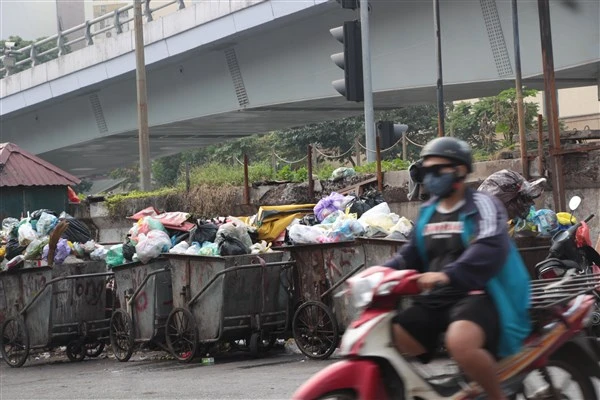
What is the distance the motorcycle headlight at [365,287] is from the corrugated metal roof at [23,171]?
16.8 meters

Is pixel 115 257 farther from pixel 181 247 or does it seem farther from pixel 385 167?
pixel 385 167

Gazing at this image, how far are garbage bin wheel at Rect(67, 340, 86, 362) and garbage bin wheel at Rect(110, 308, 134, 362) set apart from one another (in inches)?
32.7

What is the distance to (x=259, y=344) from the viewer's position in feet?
45.7

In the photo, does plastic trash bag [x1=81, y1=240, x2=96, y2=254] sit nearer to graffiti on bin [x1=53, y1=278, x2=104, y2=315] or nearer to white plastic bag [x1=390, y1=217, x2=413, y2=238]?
graffiti on bin [x1=53, y1=278, x2=104, y2=315]

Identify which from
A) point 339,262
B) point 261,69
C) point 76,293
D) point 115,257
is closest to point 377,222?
point 339,262

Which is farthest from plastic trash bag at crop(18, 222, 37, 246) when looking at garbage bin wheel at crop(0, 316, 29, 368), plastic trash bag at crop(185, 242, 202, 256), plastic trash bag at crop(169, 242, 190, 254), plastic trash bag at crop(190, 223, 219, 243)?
plastic trash bag at crop(185, 242, 202, 256)

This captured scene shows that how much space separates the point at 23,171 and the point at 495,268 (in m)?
17.5

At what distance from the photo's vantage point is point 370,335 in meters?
5.49

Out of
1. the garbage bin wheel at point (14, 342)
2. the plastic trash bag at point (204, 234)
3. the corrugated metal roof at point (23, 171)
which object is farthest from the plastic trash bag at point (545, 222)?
the corrugated metal roof at point (23, 171)

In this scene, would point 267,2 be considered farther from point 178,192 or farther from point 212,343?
point 212,343

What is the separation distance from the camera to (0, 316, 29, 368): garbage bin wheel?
1498cm

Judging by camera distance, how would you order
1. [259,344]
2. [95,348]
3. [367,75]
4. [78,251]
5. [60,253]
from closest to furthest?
[259,344]
[95,348]
[60,253]
[78,251]
[367,75]

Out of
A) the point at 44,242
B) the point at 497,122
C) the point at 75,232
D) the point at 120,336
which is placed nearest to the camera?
the point at 120,336

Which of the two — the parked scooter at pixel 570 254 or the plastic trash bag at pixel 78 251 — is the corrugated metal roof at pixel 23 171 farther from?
the parked scooter at pixel 570 254
